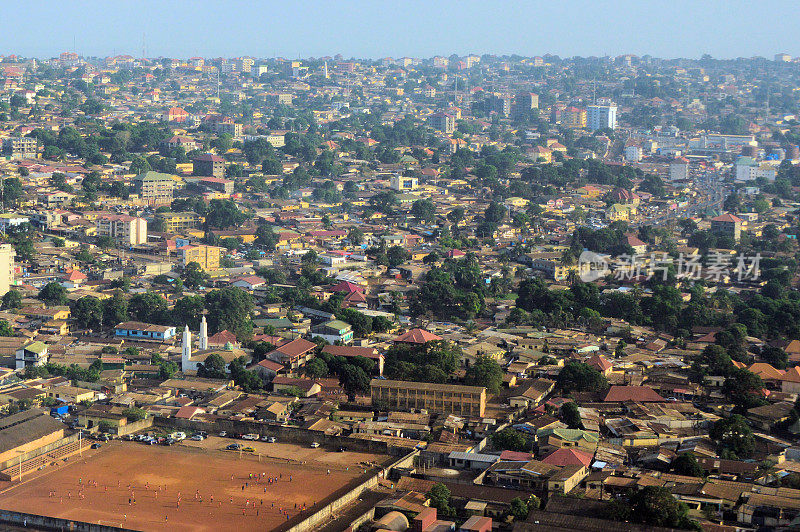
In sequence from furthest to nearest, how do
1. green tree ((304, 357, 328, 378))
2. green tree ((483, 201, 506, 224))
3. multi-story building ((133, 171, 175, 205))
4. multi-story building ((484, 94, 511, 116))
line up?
multi-story building ((484, 94, 511, 116)) → multi-story building ((133, 171, 175, 205)) → green tree ((483, 201, 506, 224)) → green tree ((304, 357, 328, 378))

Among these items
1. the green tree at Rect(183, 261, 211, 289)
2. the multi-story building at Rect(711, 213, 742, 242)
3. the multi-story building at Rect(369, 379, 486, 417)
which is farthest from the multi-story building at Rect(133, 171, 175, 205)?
the multi-story building at Rect(369, 379, 486, 417)

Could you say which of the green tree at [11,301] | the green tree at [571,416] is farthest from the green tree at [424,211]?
the green tree at [571,416]

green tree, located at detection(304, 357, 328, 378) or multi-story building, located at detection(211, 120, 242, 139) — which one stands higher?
multi-story building, located at detection(211, 120, 242, 139)

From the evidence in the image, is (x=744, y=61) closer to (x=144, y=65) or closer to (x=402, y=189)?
(x=144, y=65)

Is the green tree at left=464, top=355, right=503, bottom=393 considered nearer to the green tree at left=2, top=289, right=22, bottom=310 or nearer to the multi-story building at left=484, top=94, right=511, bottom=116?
the green tree at left=2, top=289, right=22, bottom=310

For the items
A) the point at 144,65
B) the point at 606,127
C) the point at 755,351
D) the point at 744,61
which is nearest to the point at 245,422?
the point at 755,351

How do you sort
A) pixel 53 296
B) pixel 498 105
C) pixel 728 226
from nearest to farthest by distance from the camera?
pixel 53 296
pixel 728 226
pixel 498 105

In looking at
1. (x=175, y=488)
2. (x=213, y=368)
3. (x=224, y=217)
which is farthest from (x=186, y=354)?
(x=224, y=217)

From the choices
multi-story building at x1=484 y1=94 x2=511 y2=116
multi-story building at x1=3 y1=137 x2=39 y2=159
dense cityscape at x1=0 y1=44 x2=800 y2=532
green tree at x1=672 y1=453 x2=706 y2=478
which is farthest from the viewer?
multi-story building at x1=484 y1=94 x2=511 y2=116

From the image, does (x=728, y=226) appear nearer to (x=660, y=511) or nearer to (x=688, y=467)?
(x=688, y=467)
